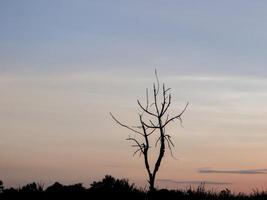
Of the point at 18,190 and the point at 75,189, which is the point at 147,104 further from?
the point at 18,190

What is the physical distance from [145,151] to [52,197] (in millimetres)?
6121

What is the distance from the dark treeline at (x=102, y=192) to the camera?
78.7 feet

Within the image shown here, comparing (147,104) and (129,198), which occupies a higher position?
(147,104)

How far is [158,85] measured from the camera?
63.0 ft

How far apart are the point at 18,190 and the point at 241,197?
924 centimetres

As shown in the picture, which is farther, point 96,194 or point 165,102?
point 96,194

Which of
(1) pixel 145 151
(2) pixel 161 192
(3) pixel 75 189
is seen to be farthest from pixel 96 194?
(1) pixel 145 151

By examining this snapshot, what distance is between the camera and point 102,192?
24250 millimetres

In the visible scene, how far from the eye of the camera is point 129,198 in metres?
24.0

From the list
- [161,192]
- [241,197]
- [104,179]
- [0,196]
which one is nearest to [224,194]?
[241,197]

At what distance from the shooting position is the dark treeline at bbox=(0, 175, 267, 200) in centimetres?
2398

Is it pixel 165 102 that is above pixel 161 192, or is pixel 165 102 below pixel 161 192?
above

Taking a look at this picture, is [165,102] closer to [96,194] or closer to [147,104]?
[147,104]

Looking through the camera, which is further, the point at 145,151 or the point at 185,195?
the point at 185,195
